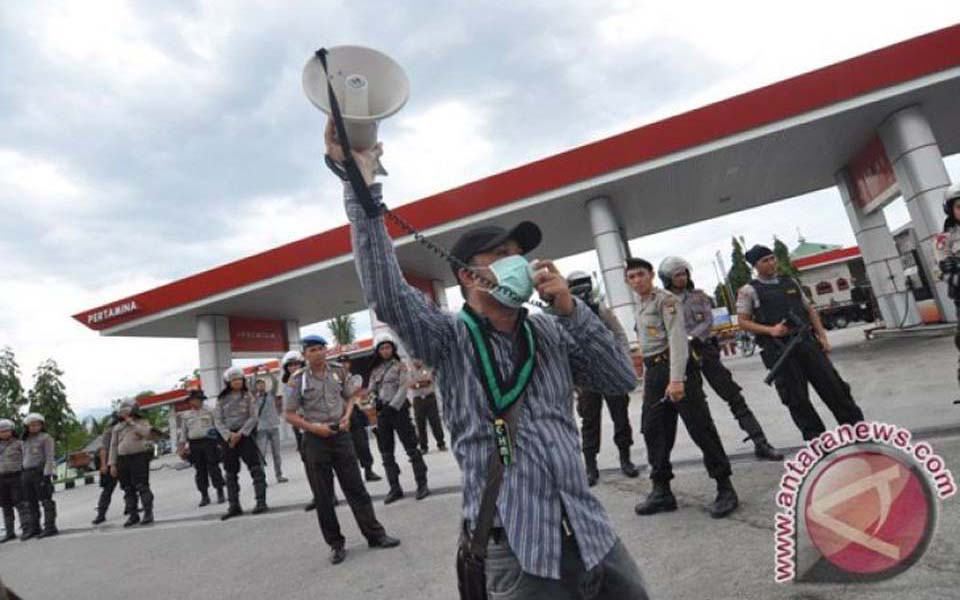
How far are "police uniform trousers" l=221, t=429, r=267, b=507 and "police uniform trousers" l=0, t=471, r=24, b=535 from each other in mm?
4525

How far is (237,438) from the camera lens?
21.7 ft

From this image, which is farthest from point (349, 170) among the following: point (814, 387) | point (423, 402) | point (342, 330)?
point (342, 330)

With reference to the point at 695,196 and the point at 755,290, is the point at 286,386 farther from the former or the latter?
the point at 695,196

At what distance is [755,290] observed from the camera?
14.9 ft

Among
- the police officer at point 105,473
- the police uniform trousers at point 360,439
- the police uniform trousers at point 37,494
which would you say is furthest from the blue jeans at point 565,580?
the police uniform trousers at point 37,494

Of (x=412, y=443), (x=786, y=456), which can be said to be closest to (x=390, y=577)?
(x=412, y=443)

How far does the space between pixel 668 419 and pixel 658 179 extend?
9.55 meters

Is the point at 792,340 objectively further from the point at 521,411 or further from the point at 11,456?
the point at 11,456

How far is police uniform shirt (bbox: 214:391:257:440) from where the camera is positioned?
6766 millimetres

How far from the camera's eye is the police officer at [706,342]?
4.61 meters

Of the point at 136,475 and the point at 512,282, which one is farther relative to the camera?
the point at 136,475

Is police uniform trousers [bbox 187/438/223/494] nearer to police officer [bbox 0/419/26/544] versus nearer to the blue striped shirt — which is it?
police officer [bbox 0/419/26/544]

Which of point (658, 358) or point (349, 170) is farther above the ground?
point (349, 170)

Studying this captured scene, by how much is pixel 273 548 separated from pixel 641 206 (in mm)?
12166
